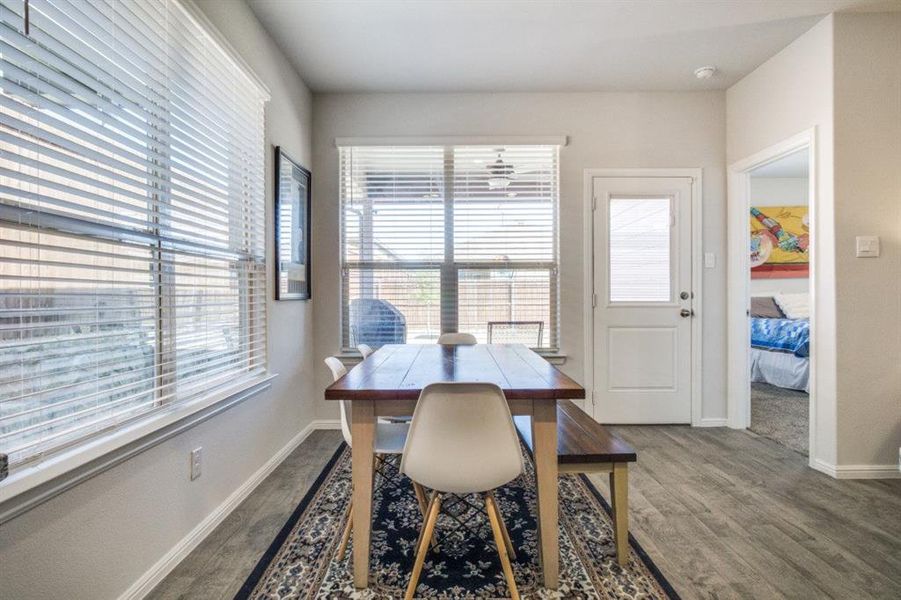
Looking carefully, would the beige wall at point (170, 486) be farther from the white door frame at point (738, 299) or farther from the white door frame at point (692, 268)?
the white door frame at point (738, 299)

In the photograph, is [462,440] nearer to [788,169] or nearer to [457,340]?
[457,340]

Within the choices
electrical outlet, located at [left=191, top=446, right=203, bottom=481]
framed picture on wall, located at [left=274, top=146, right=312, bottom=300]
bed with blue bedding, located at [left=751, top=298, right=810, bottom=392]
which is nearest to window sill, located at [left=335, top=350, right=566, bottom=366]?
framed picture on wall, located at [left=274, top=146, right=312, bottom=300]

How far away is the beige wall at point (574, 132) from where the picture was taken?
3389 millimetres

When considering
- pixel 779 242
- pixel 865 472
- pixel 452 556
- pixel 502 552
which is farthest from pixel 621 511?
pixel 779 242

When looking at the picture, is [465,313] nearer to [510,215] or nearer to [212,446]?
[510,215]

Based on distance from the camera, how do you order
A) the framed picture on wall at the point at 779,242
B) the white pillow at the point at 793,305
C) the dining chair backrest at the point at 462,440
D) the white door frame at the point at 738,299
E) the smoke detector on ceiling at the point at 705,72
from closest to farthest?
the dining chair backrest at the point at 462,440
the smoke detector on ceiling at the point at 705,72
the white door frame at the point at 738,299
the white pillow at the point at 793,305
the framed picture on wall at the point at 779,242

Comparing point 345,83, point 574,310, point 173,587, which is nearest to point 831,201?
point 574,310

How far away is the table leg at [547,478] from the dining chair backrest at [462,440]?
0.42 feet

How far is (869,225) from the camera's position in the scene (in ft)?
8.07

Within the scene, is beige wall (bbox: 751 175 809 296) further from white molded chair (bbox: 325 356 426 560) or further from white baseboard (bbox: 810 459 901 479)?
white molded chair (bbox: 325 356 426 560)

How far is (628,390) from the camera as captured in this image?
3420 millimetres

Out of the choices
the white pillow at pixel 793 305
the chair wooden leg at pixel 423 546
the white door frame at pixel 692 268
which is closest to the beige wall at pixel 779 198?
the white pillow at pixel 793 305

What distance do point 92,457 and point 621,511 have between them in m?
1.85

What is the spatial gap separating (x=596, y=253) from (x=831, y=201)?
1.45 metres
